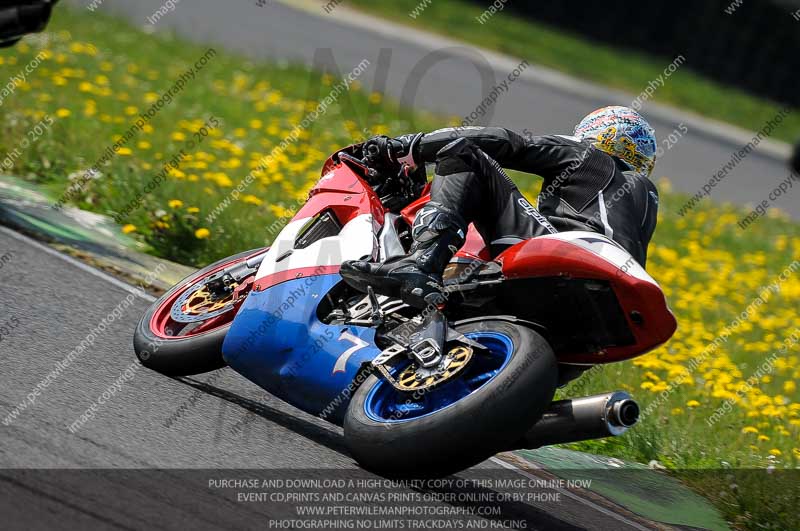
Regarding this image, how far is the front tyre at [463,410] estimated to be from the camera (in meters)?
4.23

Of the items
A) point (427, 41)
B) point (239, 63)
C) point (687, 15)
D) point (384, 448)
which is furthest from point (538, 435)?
point (687, 15)

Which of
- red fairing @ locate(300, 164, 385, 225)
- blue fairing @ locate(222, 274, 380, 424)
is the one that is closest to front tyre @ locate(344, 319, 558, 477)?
blue fairing @ locate(222, 274, 380, 424)

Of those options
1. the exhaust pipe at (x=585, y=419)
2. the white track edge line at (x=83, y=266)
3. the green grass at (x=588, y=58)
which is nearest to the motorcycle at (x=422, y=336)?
the exhaust pipe at (x=585, y=419)

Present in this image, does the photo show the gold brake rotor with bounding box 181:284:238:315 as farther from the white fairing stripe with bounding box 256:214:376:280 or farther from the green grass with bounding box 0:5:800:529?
the green grass with bounding box 0:5:800:529

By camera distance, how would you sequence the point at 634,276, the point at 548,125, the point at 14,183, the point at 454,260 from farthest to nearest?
1. the point at 548,125
2. the point at 14,183
3. the point at 454,260
4. the point at 634,276

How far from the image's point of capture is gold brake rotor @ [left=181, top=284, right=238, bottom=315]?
5.65m

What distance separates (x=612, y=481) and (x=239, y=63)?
10.4 metres

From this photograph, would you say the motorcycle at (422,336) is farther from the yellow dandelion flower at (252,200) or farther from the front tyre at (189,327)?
the yellow dandelion flower at (252,200)

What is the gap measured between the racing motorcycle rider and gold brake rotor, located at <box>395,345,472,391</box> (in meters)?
0.26

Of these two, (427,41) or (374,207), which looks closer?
(374,207)

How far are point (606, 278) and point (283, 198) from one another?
5.39 m

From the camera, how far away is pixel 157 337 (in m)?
5.54

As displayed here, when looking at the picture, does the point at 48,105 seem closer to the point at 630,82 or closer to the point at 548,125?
the point at 548,125

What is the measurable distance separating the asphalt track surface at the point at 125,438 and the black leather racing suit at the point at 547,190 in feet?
3.63
